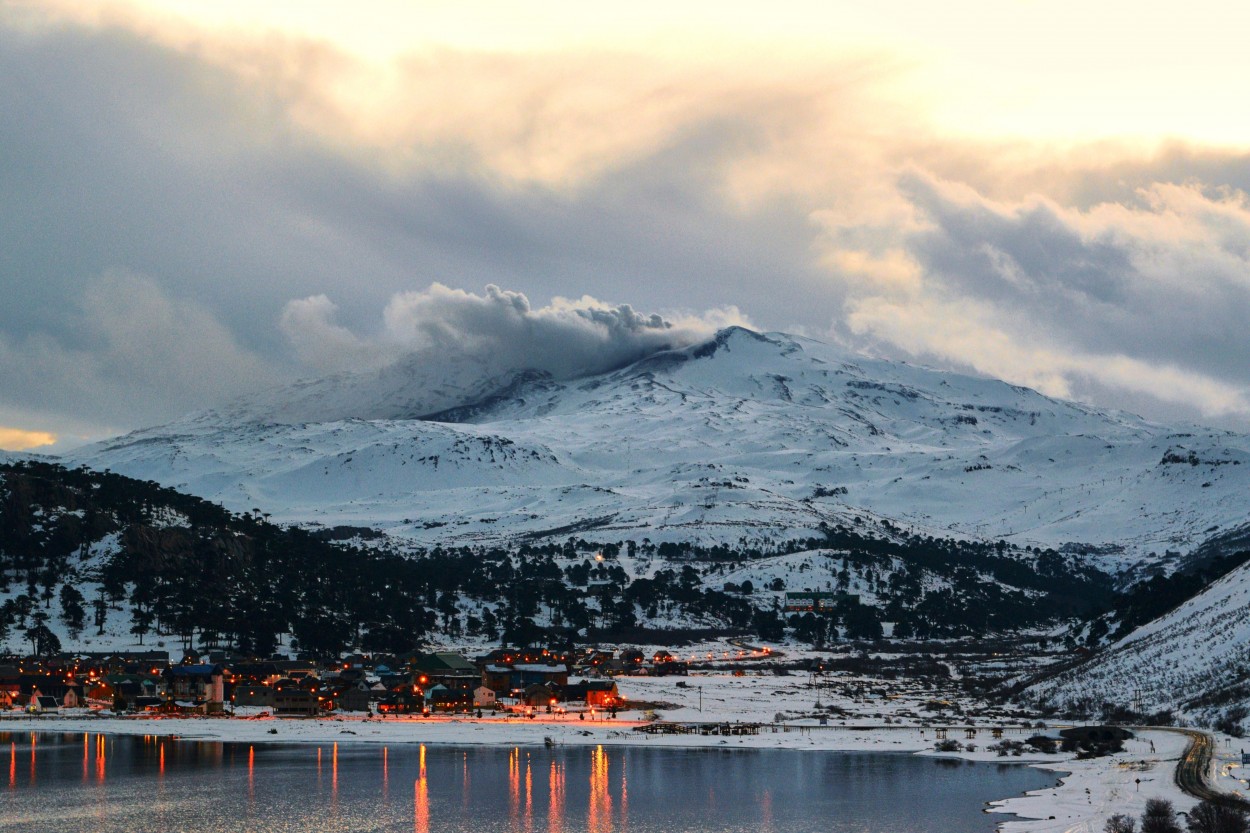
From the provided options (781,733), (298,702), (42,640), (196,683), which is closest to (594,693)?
(298,702)

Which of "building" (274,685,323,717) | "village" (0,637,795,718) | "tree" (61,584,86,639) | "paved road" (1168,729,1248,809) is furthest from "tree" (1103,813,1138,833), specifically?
"tree" (61,584,86,639)

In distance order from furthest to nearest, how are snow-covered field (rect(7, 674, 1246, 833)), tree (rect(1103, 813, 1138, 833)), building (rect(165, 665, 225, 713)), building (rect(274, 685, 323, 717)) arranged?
building (rect(165, 665, 225, 713)) < building (rect(274, 685, 323, 717)) < snow-covered field (rect(7, 674, 1246, 833)) < tree (rect(1103, 813, 1138, 833))

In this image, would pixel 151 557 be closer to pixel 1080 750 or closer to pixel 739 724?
pixel 739 724

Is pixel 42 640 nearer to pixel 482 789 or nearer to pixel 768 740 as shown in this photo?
pixel 768 740

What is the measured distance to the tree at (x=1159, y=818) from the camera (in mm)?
64000

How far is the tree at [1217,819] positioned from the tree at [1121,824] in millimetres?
2580

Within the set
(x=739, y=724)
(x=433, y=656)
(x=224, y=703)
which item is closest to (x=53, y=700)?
(x=224, y=703)

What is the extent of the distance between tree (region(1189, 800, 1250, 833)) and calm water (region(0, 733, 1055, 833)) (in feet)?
38.2

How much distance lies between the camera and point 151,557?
7643 inches

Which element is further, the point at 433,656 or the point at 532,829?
the point at 433,656

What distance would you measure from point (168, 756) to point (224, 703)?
43305mm

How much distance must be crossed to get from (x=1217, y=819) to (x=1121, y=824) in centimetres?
525

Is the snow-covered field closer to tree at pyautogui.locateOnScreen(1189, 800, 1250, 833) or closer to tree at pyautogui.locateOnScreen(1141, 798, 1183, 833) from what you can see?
tree at pyautogui.locateOnScreen(1141, 798, 1183, 833)

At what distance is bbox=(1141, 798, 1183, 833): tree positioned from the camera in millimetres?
64000
